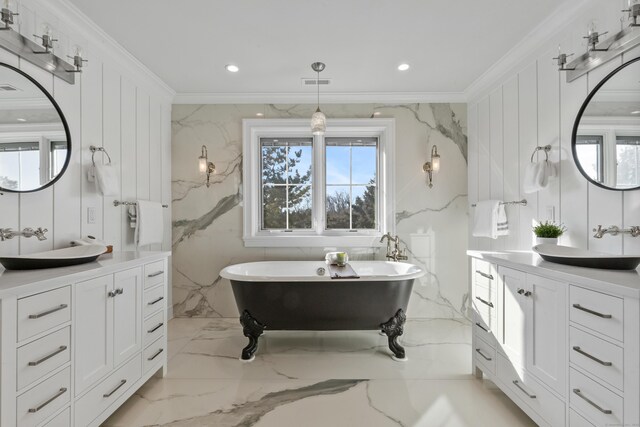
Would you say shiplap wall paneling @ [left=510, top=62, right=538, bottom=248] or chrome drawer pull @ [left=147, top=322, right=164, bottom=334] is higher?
shiplap wall paneling @ [left=510, top=62, right=538, bottom=248]

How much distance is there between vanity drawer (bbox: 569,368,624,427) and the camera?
1081 mm

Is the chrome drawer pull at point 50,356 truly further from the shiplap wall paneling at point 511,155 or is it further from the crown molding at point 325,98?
the shiplap wall paneling at point 511,155

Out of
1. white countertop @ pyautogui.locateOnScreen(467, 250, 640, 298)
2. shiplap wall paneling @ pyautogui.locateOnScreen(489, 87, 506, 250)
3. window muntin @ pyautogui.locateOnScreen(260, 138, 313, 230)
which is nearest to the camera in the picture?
white countertop @ pyautogui.locateOnScreen(467, 250, 640, 298)

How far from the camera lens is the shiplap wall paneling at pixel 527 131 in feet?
7.22

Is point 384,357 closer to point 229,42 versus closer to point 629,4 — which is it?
point 629,4

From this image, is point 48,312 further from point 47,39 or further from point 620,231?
point 620,231

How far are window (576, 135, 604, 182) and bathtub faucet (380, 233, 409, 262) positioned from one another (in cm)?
160

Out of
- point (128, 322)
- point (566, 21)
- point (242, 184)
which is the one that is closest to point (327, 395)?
point (128, 322)

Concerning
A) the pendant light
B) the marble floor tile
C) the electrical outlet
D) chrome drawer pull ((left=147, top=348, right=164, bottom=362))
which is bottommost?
the marble floor tile

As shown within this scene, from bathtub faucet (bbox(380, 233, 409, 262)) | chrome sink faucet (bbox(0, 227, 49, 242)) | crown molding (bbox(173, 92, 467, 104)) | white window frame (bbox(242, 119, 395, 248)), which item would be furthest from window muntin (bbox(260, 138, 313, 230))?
chrome sink faucet (bbox(0, 227, 49, 242))

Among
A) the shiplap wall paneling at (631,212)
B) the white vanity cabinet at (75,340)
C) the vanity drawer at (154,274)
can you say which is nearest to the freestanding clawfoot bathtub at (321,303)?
the vanity drawer at (154,274)

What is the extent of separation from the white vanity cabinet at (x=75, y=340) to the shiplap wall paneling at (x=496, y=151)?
8.80 feet

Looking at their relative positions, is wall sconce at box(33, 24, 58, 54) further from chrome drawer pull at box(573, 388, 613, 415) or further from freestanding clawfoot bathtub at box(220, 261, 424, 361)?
chrome drawer pull at box(573, 388, 613, 415)

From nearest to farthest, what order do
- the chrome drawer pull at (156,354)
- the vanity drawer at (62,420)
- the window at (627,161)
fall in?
the vanity drawer at (62,420), the window at (627,161), the chrome drawer pull at (156,354)
